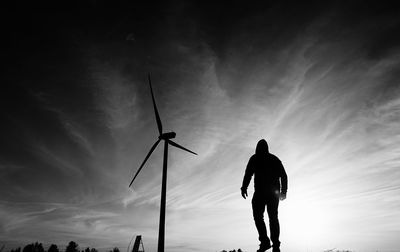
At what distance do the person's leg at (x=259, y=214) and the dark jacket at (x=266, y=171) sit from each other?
12.5 inches

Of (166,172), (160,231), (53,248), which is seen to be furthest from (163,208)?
(53,248)

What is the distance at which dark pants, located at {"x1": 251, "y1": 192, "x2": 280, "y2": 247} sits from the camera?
846cm

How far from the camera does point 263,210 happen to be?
29.6 feet

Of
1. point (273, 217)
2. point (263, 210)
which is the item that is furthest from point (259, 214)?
point (273, 217)

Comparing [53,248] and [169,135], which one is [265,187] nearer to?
[169,135]

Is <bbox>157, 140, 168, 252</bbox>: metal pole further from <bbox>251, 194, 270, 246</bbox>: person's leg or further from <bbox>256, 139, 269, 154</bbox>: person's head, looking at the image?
<bbox>256, 139, 269, 154</bbox>: person's head

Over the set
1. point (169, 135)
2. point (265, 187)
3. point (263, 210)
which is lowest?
point (263, 210)

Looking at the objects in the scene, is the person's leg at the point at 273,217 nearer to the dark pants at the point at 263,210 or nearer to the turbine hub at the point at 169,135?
the dark pants at the point at 263,210

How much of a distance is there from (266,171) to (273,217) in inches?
63.9

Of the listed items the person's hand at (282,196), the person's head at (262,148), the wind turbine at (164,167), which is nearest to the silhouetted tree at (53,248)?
the wind turbine at (164,167)

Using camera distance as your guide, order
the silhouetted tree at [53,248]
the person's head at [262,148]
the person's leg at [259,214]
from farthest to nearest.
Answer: the silhouetted tree at [53,248] → the person's head at [262,148] → the person's leg at [259,214]

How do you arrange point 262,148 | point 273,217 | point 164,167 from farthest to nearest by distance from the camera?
point 164,167 < point 262,148 < point 273,217

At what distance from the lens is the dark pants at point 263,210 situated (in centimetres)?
846

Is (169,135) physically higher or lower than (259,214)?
higher
